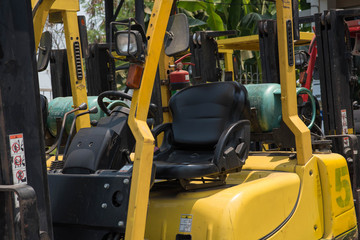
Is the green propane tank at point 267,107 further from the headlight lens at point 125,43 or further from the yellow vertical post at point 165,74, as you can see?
the headlight lens at point 125,43

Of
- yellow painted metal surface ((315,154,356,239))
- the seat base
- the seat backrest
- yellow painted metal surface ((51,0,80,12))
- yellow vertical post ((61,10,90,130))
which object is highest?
yellow painted metal surface ((51,0,80,12))

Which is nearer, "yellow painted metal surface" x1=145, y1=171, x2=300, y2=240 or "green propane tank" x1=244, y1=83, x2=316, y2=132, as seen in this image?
"yellow painted metal surface" x1=145, y1=171, x2=300, y2=240

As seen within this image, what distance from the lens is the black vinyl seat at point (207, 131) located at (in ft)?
11.0

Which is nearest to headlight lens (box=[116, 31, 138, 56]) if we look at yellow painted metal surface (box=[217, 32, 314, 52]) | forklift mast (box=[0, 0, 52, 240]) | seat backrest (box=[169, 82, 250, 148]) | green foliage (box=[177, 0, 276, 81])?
forklift mast (box=[0, 0, 52, 240])

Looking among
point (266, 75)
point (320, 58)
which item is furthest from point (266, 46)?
point (320, 58)

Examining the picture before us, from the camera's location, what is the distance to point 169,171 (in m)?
3.29

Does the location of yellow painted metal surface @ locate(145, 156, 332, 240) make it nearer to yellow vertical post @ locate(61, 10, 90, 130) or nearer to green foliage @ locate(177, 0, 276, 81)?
yellow vertical post @ locate(61, 10, 90, 130)

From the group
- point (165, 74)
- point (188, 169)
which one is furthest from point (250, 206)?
point (165, 74)

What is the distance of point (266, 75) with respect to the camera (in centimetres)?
552

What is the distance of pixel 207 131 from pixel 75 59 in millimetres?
2019

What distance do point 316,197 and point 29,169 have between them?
→ 2133mm

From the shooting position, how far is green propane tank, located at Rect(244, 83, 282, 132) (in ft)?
13.4

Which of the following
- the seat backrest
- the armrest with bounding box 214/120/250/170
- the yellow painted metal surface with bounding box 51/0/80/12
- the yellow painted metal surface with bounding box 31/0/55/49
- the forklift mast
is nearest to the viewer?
the forklift mast

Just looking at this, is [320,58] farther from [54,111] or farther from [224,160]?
[54,111]
